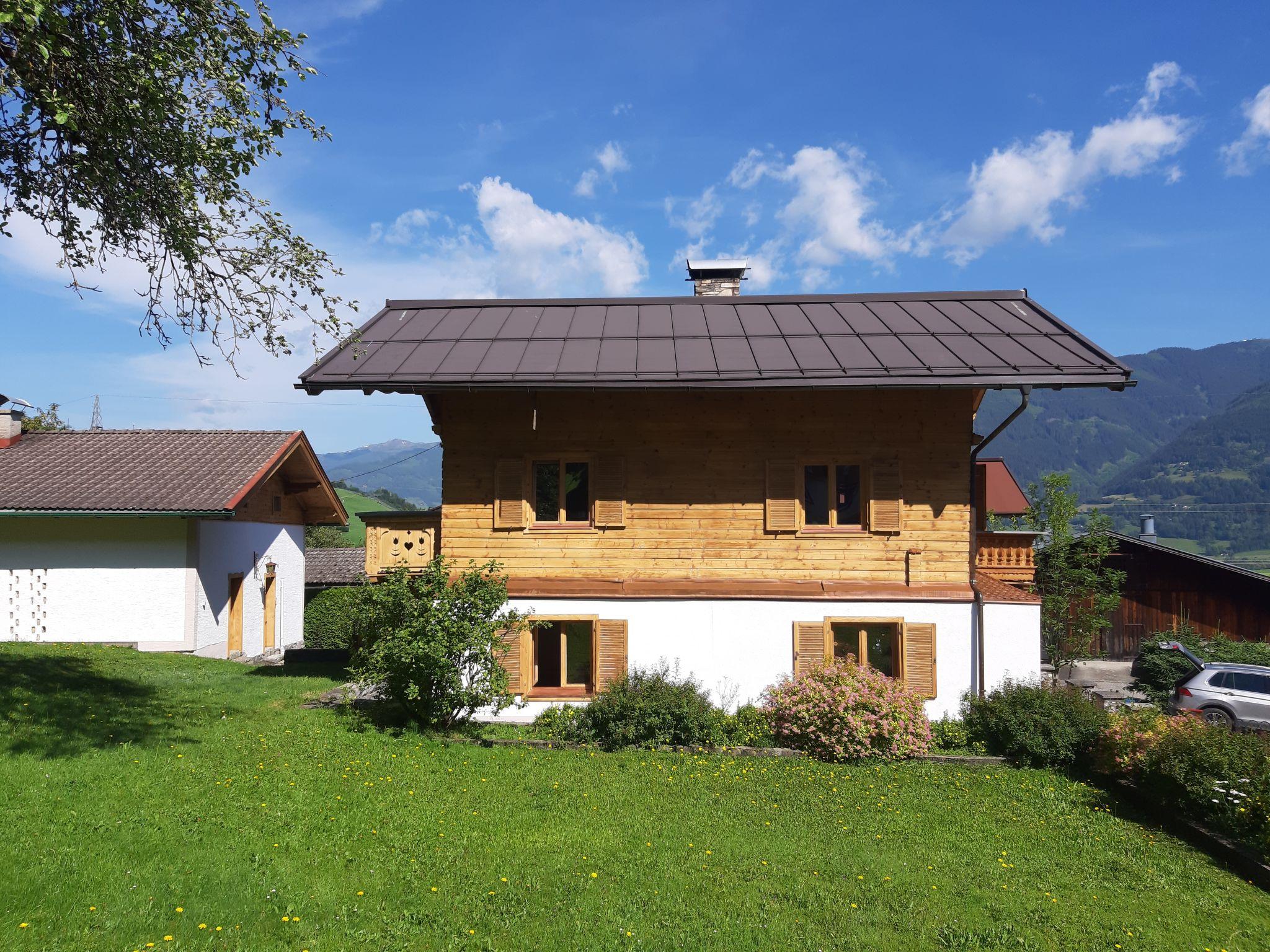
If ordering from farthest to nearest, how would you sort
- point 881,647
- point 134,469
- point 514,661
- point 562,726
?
1. point 134,469
2. point 881,647
3. point 514,661
4. point 562,726

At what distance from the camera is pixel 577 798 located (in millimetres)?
8781

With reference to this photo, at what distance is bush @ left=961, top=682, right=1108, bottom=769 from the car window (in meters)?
5.47

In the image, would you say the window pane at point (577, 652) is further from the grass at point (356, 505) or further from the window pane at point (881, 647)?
the grass at point (356, 505)

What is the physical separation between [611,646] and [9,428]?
17.7 m

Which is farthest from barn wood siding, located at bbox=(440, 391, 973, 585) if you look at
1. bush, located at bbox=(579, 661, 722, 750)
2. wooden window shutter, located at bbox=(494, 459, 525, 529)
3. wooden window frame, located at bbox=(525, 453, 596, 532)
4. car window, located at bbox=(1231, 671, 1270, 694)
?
car window, located at bbox=(1231, 671, 1270, 694)

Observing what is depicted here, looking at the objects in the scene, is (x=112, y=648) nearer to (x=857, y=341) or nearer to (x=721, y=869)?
(x=721, y=869)

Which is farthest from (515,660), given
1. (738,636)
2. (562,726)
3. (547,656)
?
(738,636)

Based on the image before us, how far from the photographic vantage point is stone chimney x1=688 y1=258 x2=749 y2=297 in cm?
1705

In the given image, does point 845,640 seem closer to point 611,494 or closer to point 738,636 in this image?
Answer: point 738,636

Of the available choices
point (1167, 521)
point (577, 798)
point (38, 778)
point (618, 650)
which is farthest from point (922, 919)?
point (1167, 521)

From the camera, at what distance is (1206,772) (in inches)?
350

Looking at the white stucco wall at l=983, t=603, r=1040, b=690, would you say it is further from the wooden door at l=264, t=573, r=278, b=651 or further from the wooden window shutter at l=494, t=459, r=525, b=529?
the wooden door at l=264, t=573, r=278, b=651

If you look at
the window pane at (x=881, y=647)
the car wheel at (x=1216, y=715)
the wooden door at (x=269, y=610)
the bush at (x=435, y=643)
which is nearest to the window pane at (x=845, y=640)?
the window pane at (x=881, y=647)

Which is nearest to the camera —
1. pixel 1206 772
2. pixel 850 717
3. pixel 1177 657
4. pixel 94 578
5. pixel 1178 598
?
pixel 1206 772
